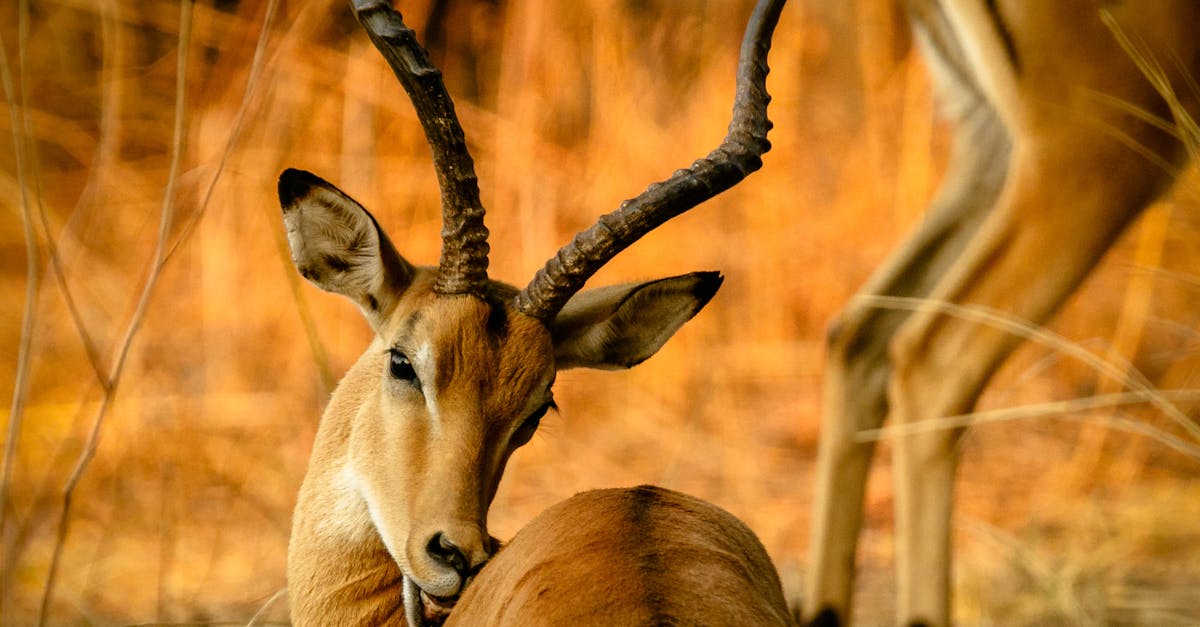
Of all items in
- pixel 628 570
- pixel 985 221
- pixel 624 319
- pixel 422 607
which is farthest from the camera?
pixel 985 221

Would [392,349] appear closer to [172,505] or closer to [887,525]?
[172,505]

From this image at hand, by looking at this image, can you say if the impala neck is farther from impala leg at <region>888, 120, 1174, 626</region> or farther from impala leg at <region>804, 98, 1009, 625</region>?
impala leg at <region>888, 120, 1174, 626</region>

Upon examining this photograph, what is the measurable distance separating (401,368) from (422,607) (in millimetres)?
517

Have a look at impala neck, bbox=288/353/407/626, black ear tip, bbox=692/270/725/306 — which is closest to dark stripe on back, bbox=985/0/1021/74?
black ear tip, bbox=692/270/725/306

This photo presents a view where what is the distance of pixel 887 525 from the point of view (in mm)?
6004

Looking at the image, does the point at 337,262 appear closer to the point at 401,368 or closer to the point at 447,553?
the point at 401,368

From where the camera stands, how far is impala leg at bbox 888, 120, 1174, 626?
3627 mm

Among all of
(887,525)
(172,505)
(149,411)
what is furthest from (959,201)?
(149,411)

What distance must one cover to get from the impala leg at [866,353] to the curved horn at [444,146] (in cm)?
146

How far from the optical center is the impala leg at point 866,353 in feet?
13.4

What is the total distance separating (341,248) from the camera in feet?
10.7

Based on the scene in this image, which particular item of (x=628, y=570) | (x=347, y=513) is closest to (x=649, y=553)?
(x=628, y=570)

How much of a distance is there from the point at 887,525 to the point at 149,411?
3.32 meters

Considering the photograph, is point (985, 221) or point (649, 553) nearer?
point (649, 553)
